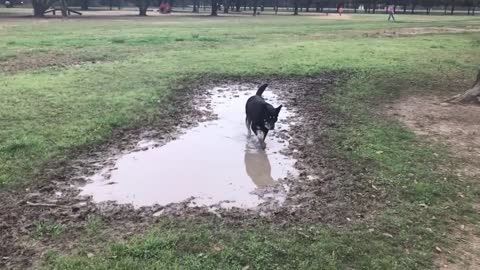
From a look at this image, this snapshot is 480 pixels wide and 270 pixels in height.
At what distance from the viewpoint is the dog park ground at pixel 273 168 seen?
14.2ft

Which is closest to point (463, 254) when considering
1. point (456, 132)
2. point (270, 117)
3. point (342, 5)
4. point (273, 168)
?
point (273, 168)

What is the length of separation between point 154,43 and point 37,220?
1772 centimetres

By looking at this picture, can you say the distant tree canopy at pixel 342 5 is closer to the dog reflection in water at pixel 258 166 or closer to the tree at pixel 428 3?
the tree at pixel 428 3

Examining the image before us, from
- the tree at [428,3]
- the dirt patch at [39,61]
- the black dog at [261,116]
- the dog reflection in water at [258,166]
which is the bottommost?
the dog reflection in water at [258,166]

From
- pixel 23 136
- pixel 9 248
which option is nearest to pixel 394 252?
pixel 9 248

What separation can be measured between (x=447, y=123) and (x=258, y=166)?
4.13 meters

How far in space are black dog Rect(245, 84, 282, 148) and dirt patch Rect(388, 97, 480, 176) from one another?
2.59m

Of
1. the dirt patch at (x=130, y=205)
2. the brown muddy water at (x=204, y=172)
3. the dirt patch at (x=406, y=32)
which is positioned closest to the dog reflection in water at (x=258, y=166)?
the brown muddy water at (x=204, y=172)

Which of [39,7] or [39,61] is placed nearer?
[39,61]

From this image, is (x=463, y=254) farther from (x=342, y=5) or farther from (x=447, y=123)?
(x=342, y=5)

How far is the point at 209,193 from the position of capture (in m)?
5.80

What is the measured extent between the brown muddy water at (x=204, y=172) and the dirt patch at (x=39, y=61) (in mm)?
7980

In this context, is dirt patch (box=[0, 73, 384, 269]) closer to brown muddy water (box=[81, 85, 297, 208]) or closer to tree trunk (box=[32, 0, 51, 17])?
brown muddy water (box=[81, 85, 297, 208])

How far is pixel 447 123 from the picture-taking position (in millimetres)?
8914
